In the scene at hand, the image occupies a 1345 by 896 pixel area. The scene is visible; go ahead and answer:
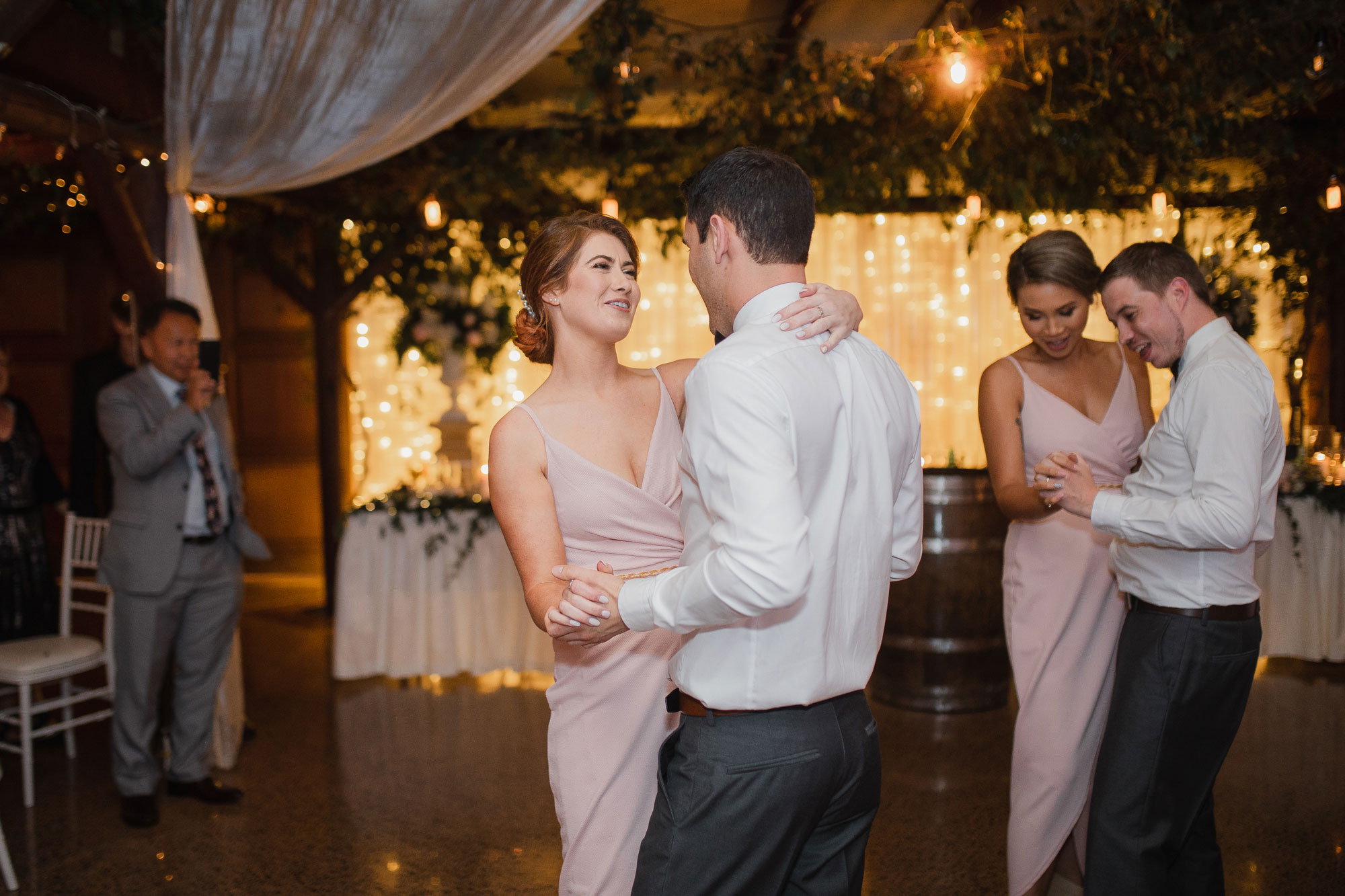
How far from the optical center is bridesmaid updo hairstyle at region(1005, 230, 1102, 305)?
2312 millimetres

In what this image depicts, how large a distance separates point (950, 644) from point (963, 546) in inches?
16.5

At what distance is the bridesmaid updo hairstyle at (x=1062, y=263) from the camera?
231 centimetres

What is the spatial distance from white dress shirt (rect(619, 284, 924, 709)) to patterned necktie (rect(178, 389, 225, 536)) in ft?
7.90

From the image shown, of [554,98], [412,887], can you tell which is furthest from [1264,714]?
[554,98]

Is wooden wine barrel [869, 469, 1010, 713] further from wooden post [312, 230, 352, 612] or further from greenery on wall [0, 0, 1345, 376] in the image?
wooden post [312, 230, 352, 612]

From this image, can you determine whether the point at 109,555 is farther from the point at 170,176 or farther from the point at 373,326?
the point at 373,326

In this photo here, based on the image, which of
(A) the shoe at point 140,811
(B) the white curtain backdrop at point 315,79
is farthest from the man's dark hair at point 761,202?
(A) the shoe at point 140,811

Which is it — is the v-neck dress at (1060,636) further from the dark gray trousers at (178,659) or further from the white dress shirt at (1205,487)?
the dark gray trousers at (178,659)

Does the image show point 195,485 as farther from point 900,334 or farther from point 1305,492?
point 900,334

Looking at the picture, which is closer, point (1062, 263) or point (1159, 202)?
point (1062, 263)

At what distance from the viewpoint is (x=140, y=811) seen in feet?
10.3

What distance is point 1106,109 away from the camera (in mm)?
5133

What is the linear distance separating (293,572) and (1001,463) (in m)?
6.42

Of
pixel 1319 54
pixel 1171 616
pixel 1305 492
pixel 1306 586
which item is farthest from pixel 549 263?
pixel 1306 586
